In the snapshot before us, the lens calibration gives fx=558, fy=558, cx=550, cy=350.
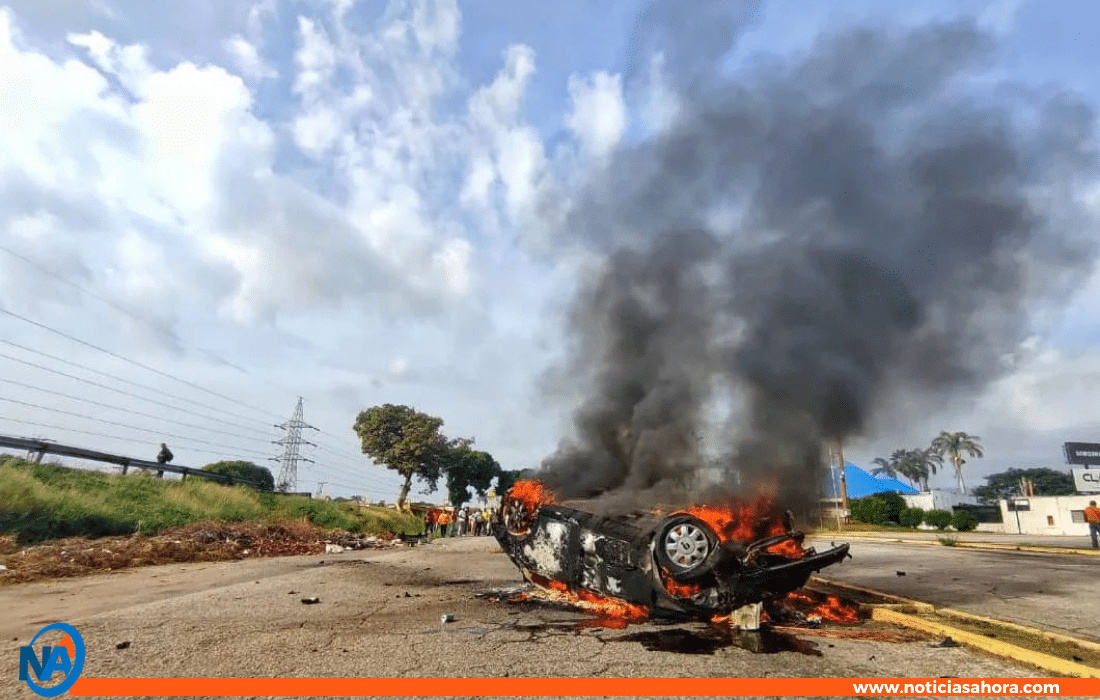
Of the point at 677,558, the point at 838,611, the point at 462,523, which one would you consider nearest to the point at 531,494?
the point at 677,558

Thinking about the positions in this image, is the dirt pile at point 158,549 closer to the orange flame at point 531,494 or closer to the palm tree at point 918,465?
the orange flame at point 531,494

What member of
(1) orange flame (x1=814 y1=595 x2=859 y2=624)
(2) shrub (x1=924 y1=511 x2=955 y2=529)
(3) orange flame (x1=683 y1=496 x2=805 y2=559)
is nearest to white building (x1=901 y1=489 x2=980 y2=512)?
(2) shrub (x1=924 y1=511 x2=955 y2=529)

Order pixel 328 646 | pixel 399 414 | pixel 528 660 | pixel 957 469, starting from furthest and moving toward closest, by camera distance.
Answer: pixel 957 469 → pixel 399 414 → pixel 328 646 → pixel 528 660

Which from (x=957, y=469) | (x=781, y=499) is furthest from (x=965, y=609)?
(x=957, y=469)

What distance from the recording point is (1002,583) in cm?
930

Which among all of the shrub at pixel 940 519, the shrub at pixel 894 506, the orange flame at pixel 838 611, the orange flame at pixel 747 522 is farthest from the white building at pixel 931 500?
the orange flame at pixel 747 522

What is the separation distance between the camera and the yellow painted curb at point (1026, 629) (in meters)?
4.76

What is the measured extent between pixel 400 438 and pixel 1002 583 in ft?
116

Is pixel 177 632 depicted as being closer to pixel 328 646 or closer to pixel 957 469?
pixel 328 646

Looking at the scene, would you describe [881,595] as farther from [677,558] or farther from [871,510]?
[871,510]

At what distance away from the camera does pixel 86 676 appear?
3820mm

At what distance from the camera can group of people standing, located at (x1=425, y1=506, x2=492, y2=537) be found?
28991mm

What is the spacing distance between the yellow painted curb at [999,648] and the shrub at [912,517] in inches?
1388

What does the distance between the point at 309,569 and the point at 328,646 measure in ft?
22.0
